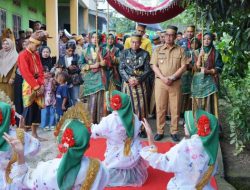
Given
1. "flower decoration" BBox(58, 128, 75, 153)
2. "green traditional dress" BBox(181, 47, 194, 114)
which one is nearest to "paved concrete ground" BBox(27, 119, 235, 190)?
"green traditional dress" BBox(181, 47, 194, 114)

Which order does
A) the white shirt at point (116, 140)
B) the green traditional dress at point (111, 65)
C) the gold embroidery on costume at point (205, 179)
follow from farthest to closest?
the green traditional dress at point (111, 65) < the white shirt at point (116, 140) < the gold embroidery on costume at point (205, 179)

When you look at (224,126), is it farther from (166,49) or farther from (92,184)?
(92,184)

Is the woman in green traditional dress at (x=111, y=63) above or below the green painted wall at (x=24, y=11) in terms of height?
below

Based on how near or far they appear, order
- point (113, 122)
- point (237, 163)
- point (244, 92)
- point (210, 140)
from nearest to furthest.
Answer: point (210, 140), point (113, 122), point (237, 163), point (244, 92)

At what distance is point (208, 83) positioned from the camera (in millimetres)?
5977

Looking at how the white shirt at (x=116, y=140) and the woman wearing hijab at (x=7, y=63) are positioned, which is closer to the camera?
the white shirt at (x=116, y=140)

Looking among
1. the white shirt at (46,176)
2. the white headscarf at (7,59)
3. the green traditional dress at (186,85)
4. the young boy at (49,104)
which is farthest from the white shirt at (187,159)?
the white headscarf at (7,59)

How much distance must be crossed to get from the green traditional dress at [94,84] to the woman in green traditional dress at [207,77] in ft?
4.81

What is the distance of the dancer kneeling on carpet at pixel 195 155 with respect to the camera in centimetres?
314

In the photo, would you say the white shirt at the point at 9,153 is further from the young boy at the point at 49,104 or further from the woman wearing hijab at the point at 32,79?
the young boy at the point at 49,104

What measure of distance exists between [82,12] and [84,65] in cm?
1857

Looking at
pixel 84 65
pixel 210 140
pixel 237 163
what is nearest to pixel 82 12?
pixel 84 65

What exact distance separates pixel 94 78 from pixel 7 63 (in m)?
1.36

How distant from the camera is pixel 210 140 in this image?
3143 millimetres
